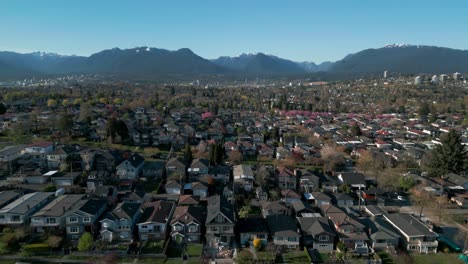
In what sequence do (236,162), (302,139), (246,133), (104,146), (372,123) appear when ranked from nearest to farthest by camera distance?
(236,162), (104,146), (302,139), (246,133), (372,123)

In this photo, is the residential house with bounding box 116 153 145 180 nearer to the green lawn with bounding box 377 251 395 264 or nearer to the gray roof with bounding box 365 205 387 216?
the gray roof with bounding box 365 205 387 216

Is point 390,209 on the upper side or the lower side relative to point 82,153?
lower

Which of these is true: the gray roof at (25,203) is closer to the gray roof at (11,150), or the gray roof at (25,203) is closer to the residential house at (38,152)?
the residential house at (38,152)

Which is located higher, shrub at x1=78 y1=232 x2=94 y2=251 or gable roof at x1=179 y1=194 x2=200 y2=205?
gable roof at x1=179 y1=194 x2=200 y2=205

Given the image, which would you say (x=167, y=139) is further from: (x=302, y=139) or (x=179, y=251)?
(x=179, y=251)

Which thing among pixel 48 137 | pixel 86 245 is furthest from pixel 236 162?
pixel 48 137

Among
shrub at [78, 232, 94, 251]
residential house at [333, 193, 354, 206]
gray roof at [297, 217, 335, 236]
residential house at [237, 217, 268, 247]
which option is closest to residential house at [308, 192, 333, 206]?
residential house at [333, 193, 354, 206]
